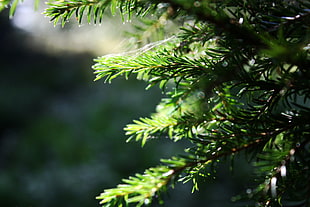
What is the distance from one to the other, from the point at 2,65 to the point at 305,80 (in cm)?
458

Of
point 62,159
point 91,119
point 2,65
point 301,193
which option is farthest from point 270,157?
point 2,65

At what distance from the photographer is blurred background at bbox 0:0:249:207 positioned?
2668 mm

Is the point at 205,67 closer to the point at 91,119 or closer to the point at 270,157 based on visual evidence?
the point at 270,157

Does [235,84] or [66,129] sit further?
[66,129]

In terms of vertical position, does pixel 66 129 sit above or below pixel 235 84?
above

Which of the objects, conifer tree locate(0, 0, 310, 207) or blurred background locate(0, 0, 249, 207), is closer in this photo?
conifer tree locate(0, 0, 310, 207)

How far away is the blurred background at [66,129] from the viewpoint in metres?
2.67

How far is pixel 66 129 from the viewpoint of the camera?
3.37 meters

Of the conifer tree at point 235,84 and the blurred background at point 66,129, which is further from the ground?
the blurred background at point 66,129

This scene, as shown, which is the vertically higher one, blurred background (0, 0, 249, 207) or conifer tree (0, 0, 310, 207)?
blurred background (0, 0, 249, 207)

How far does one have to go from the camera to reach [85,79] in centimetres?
412

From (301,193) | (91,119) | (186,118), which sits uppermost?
(91,119)

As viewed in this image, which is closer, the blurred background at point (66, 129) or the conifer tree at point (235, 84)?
the conifer tree at point (235, 84)

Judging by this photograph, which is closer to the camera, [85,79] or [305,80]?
[305,80]
